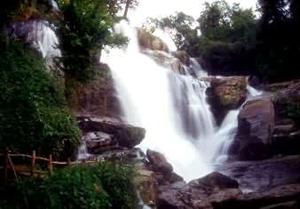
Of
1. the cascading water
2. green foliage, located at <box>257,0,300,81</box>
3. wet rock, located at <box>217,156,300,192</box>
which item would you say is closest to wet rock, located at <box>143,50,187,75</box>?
the cascading water

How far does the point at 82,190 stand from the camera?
12.9 m

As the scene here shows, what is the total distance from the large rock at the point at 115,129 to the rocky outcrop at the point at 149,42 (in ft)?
55.0

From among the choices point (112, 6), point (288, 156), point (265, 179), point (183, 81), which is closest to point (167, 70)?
point (183, 81)

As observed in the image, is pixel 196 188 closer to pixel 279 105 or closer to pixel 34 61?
pixel 34 61

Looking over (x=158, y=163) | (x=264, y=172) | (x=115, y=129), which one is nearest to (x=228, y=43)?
(x=264, y=172)

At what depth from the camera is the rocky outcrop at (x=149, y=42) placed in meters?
37.4

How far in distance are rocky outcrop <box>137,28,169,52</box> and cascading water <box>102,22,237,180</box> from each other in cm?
353

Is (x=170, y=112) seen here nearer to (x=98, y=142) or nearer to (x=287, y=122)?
(x=287, y=122)

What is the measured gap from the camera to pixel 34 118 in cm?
1591

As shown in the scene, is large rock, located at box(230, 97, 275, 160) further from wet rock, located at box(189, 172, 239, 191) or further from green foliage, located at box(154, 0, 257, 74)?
green foliage, located at box(154, 0, 257, 74)

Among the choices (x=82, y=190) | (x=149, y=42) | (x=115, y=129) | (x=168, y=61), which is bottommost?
(x=82, y=190)

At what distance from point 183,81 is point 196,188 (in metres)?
14.2

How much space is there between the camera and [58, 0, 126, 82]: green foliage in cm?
2034

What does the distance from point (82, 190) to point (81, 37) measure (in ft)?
29.8
